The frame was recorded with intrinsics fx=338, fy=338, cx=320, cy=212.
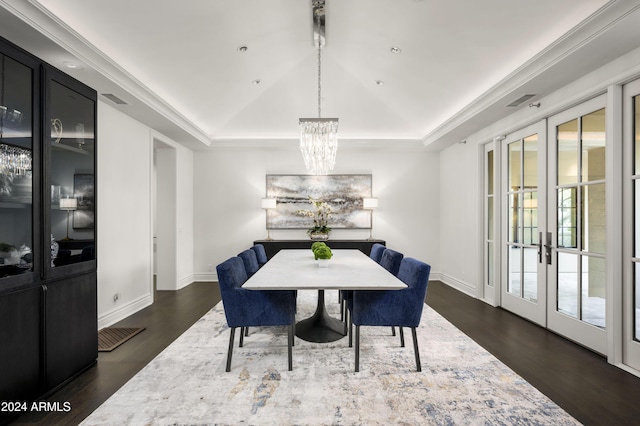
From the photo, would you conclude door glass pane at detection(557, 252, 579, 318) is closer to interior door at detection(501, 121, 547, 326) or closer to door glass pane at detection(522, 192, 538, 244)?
interior door at detection(501, 121, 547, 326)

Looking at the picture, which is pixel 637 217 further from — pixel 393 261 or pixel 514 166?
pixel 393 261

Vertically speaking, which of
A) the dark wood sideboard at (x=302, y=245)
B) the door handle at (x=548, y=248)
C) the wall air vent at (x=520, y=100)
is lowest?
the dark wood sideboard at (x=302, y=245)

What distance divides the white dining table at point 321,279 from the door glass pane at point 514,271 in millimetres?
1923

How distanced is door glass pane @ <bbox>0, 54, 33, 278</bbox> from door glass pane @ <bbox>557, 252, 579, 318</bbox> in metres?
4.40

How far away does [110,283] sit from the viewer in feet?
12.5

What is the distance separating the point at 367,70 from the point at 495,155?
2.04 metres

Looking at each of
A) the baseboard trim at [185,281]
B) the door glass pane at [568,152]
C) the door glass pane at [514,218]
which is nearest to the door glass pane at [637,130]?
the door glass pane at [568,152]

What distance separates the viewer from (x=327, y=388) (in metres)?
2.31

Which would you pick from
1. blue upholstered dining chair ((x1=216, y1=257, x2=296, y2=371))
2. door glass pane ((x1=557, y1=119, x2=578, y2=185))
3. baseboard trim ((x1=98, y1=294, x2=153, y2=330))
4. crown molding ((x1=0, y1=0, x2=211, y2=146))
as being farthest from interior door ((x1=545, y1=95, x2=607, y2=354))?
baseboard trim ((x1=98, y1=294, x2=153, y2=330))

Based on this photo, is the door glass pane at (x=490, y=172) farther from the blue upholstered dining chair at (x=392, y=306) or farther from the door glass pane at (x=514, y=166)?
the blue upholstered dining chair at (x=392, y=306)

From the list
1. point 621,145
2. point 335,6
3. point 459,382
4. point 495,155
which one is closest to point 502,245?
point 495,155

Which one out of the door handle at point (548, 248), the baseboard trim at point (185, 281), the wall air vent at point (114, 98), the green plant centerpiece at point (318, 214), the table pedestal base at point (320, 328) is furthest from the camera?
the green plant centerpiece at point (318, 214)

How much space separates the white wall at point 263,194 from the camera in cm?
621

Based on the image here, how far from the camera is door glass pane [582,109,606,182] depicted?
2.93 meters
